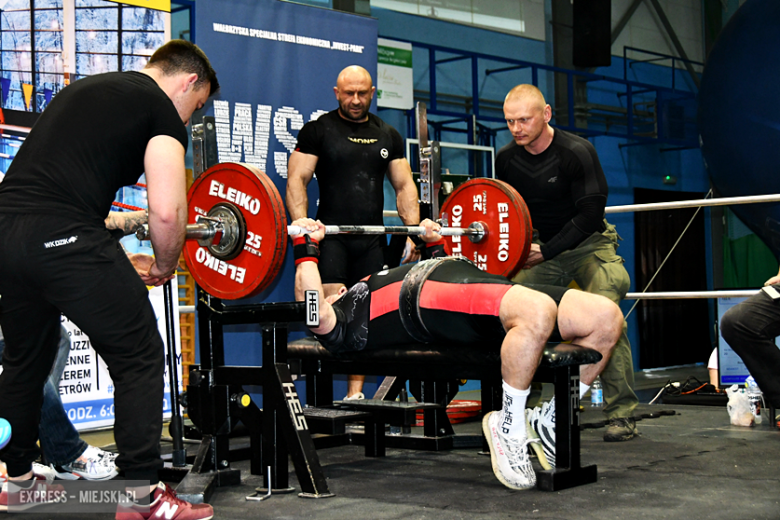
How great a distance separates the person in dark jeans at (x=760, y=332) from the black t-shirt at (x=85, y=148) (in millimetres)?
2475

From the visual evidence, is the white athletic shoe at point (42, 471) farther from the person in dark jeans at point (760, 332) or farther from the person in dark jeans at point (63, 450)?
the person in dark jeans at point (760, 332)

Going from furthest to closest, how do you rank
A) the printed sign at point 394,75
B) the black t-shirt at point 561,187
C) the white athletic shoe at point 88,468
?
the printed sign at point 394,75, the black t-shirt at point 561,187, the white athletic shoe at point 88,468

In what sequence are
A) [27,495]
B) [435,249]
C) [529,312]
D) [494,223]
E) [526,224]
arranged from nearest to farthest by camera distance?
[27,495] < [529,312] < [435,249] < [526,224] < [494,223]

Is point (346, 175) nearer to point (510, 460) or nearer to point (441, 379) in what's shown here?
point (441, 379)

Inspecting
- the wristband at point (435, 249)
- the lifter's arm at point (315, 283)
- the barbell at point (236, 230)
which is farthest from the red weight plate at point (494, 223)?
the lifter's arm at point (315, 283)

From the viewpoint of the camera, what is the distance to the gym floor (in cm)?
214

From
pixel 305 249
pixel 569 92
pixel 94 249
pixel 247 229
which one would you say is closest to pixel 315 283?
pixel 305 249

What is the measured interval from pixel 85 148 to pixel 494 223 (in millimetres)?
1943

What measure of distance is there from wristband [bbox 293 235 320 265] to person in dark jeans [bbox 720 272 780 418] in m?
1.86

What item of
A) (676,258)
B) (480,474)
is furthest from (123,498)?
(676,258)

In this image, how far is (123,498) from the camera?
208cm

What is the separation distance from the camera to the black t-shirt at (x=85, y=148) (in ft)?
6.68

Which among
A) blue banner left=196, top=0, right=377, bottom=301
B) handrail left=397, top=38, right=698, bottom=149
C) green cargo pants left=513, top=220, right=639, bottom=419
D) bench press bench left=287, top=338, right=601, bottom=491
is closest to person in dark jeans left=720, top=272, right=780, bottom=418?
green cargo pants left=513, top=220, right=639, bottom=419

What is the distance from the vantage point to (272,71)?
4184 millimetres
